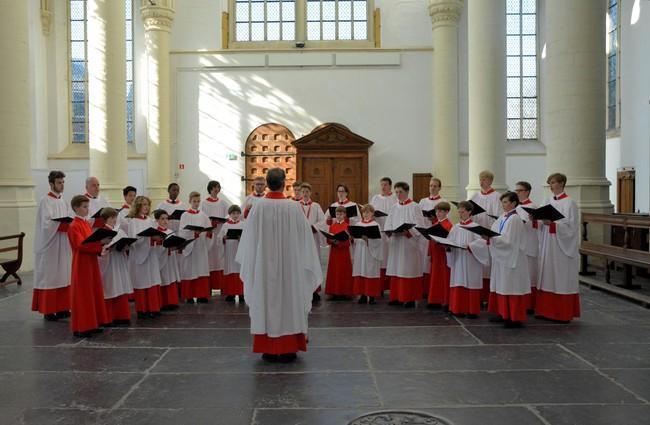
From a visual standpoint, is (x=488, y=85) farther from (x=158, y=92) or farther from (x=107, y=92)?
(x=158, y=92)

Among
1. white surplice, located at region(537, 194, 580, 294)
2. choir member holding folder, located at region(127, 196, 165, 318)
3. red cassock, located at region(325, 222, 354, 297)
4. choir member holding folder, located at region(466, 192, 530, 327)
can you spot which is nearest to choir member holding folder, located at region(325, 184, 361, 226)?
red cassock, located at region(325, 222, 354, 297)

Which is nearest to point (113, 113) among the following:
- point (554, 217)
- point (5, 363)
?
point (5, 363)

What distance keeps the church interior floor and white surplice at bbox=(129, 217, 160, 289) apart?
0.53m

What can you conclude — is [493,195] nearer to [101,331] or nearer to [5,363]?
[101,331]

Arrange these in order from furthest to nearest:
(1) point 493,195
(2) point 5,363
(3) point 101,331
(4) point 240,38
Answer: (4) point 240,38 < (1) point 493,195 < (3) point 101,331 < (2) point 5,363

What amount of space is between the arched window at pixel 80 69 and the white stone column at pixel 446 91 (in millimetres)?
10125

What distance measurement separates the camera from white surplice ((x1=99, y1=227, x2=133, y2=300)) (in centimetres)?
759

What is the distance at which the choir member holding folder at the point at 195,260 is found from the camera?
30.4 ft

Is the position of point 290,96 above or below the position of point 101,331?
above

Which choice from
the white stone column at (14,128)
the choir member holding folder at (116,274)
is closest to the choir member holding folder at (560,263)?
the choir member holding folder at (116,274)

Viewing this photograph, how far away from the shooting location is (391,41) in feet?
68.7

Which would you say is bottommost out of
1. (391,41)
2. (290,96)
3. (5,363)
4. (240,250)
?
(5,363)

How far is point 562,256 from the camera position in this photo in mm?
7773

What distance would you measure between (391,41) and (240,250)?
1615 centimetres
